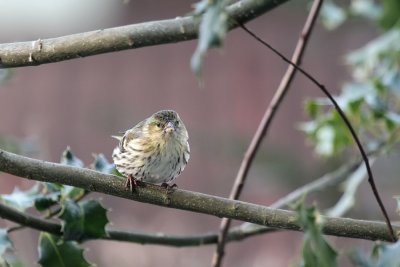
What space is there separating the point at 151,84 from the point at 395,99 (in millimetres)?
3444

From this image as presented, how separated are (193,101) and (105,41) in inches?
171

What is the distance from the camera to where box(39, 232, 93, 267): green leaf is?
2477 mm

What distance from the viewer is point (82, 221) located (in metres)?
2.45

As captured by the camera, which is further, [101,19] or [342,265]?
[101,19]

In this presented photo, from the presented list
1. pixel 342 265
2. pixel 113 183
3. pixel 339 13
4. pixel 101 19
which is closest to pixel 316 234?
pixel 113 183

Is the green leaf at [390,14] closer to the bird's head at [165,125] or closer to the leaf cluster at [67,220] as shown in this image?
the bird's head at [165,125]

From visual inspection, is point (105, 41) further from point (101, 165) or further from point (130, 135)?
point (130, 135)

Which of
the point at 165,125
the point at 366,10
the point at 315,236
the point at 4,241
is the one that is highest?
the point at 366,10

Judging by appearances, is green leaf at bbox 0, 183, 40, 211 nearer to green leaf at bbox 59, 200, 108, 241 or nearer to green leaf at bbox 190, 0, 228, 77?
green leaf at bbox 59, 200, 108, 241

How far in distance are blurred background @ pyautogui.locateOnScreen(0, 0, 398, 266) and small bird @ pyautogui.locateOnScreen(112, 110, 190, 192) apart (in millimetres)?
2628

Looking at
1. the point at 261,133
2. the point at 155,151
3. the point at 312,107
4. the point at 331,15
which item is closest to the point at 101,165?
the point at 155,151

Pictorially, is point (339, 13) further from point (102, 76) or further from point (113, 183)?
point (102, 76)

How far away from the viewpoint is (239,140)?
5.91m

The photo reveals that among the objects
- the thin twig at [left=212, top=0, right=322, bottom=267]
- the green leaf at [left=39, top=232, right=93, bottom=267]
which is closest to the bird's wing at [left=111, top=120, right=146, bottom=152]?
the thin twig at [left=212, top=0, right=322, bottom=267]
